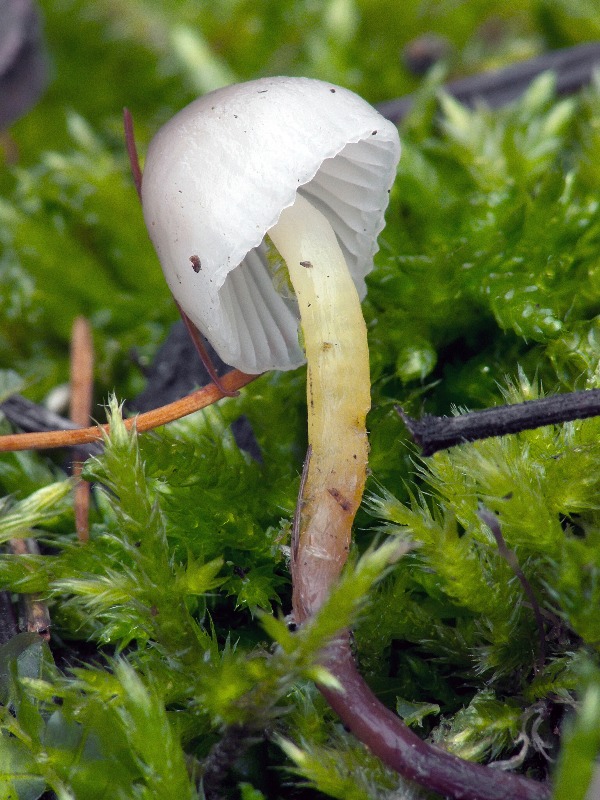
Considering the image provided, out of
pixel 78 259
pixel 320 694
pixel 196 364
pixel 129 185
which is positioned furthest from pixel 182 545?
pixel 129 185

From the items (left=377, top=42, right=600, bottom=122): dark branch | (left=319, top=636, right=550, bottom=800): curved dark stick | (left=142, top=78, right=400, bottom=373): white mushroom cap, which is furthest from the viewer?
(left=377, top=42, right=600, bottom=122): dark branch

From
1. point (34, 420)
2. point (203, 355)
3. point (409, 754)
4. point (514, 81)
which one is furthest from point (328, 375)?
point (514, 81)

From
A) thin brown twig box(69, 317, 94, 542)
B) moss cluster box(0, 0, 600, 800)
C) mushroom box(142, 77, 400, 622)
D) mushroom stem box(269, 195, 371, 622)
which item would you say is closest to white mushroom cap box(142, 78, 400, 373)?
mushroom box(142, 77, 400, 622)

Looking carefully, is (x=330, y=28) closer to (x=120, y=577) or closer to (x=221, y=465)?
(x=221, y=465)

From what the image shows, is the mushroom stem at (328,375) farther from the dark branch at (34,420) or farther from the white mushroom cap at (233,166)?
the dark branch at (34,420)

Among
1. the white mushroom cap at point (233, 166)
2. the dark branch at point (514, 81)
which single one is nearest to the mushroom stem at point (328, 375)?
the white mushroom cap at point (233, 166)

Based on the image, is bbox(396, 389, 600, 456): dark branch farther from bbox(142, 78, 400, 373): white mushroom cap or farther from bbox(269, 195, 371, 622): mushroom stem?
bbox(142, 78, 400, 373): white mushroom cap
